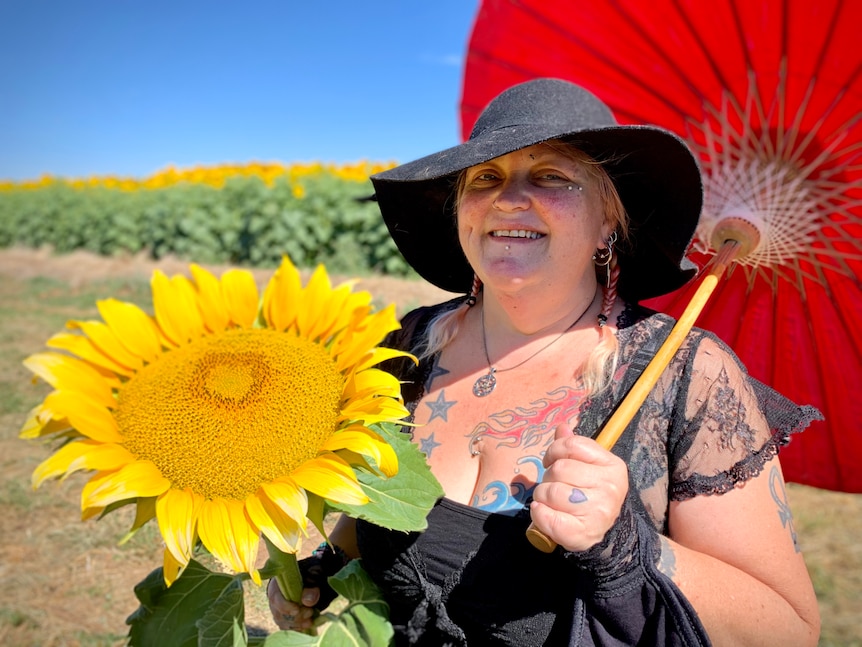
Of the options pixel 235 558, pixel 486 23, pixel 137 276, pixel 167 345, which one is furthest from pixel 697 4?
pixel 137 276

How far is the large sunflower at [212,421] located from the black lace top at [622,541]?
18.6 inches

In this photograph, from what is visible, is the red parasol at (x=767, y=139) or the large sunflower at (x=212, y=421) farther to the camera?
the red parasol at (x=767, y=139)

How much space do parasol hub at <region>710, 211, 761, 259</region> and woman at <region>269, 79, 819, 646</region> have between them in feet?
0.53

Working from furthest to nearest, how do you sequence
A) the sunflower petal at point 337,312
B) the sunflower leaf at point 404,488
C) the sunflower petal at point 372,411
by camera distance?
the sunflower petal at point 337,312, the sunflower leaf at point 404,488, the sunflower petal at point 372,411

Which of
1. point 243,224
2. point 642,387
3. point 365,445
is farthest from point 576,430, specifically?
point 243,224

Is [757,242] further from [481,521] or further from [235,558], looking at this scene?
[235,558]

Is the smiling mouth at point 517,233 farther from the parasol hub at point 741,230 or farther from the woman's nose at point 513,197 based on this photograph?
the parasol hub at point 741,230

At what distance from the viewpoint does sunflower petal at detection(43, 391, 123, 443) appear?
105 centimetres

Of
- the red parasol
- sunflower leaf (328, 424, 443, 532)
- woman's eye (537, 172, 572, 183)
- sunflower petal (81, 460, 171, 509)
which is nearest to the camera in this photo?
sunflower petal (81, 460, 171, 509)

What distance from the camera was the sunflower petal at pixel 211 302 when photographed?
53.0 inches

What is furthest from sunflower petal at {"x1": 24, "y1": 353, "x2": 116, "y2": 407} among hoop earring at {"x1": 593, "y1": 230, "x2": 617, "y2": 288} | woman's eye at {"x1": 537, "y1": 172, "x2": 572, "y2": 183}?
hoop earring at {"x1": 593, "y1": 230, "x2": 617, "y2": 288}

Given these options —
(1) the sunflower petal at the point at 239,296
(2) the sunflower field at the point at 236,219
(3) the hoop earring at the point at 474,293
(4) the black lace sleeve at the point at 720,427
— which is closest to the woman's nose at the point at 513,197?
(3) the hoop earring at the point at 474,293

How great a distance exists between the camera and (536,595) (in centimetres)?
140

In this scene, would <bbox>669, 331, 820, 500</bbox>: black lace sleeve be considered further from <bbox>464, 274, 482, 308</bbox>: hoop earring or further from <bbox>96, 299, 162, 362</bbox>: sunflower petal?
<bbox>96, 299, 162, 362</bbox>: sunflower petal
